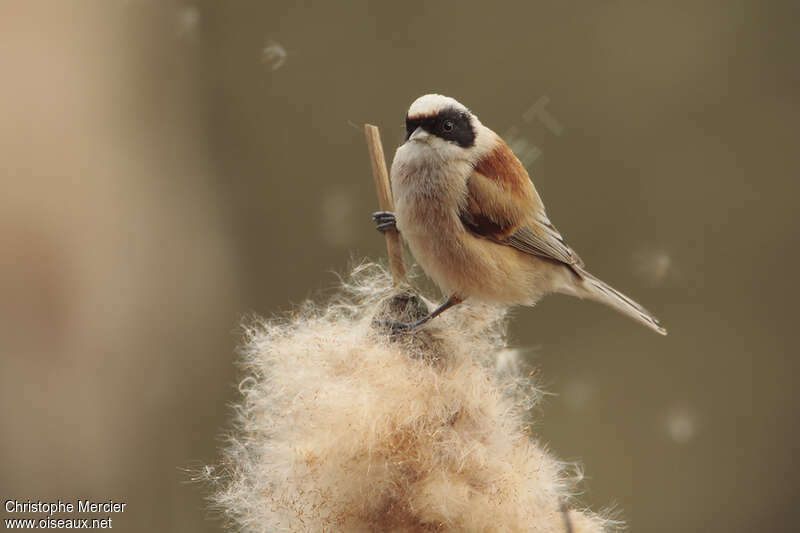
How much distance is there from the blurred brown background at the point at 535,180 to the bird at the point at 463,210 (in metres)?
0.74

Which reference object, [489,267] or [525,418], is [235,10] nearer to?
[489,267]

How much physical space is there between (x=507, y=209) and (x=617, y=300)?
224 millimetres

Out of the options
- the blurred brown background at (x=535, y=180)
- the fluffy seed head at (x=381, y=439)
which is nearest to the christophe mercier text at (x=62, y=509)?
the blurred brown background at (x=535, y=180)

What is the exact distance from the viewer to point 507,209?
109 cm

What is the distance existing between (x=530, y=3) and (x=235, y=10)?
0.77m

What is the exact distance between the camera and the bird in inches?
40.1

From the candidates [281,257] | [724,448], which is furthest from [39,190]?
[724,448]

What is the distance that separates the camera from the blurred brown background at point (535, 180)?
6.08 ft

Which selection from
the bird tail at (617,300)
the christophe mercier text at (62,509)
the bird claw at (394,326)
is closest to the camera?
the bird claw at (394,326)

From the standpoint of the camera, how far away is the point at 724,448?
1.98 meters

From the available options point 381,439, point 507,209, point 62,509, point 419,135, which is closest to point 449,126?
point 419,135

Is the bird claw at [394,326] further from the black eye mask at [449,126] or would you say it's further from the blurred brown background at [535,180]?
the blurred brown background at [535,180]

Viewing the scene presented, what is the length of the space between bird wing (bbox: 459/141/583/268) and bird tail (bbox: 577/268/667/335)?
0.06 metres

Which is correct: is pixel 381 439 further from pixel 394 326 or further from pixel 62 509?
pixel 62 509
